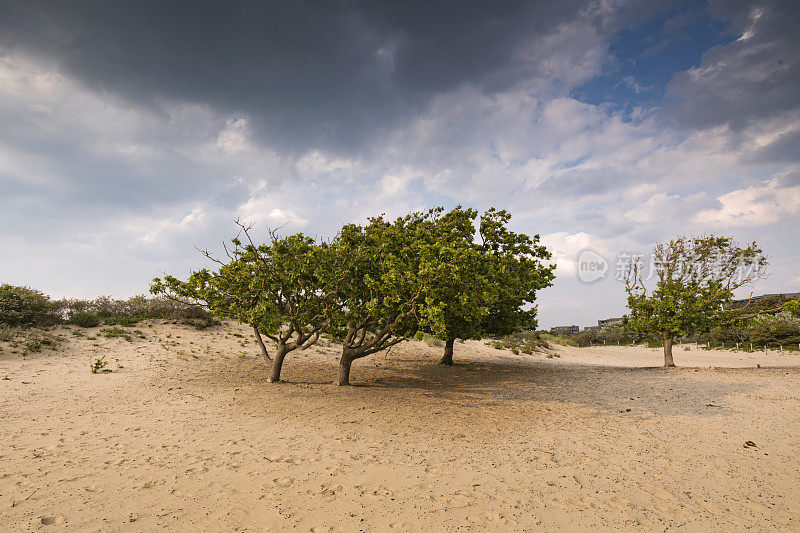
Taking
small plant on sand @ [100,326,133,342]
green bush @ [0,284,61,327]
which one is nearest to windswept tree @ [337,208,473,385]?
small plant on sand @ [100,326,133,342]

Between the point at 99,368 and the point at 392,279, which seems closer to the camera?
the point at 392,279

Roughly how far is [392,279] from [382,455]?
5395mm

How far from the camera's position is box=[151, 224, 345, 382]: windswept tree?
41.8 ft

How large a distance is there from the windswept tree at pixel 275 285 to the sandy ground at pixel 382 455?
287cm

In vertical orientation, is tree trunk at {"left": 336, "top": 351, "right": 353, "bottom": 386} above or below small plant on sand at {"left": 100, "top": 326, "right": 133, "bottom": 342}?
below

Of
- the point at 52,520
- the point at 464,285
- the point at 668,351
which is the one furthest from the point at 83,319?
the point at 668,351

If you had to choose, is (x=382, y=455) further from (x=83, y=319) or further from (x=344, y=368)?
(x=83, y=319)

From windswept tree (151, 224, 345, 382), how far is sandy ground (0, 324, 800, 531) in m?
2.87

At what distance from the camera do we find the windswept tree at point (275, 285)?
1273 cm

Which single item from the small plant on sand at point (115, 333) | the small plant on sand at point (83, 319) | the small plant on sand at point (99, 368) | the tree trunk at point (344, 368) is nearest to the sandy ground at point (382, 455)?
the small plant on sand at point (99, 368)

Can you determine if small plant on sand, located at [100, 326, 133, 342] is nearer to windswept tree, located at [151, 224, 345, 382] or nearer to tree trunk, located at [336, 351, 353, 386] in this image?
windswept tree, located at [151, 224, 345, 382]

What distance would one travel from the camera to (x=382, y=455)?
7.81 metres

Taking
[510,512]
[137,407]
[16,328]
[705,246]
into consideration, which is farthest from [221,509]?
[705,246]

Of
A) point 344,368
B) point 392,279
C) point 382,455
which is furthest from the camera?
point 344,368
